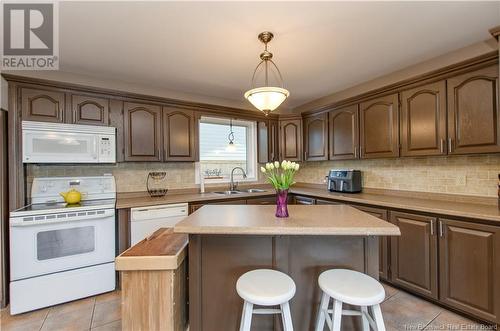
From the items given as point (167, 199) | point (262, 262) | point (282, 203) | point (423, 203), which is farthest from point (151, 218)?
point (423, 203)

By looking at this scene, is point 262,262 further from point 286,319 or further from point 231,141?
point 231,141

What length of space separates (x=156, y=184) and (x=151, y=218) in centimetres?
78

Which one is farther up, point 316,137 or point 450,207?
point 316,137

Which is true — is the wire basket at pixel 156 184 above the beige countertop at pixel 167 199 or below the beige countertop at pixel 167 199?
above

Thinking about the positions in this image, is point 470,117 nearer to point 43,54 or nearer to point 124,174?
point 124,174

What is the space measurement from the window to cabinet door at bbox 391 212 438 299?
2466mm

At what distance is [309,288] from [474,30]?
2.61m

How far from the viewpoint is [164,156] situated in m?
3.18

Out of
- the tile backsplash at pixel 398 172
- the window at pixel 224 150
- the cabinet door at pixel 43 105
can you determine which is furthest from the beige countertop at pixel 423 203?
the cabinet door at pixel 43 105

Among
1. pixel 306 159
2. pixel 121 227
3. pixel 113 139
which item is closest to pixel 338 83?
pixel 306 159

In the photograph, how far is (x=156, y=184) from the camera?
336 cm

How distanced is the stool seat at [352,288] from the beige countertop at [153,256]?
3.13 ft
